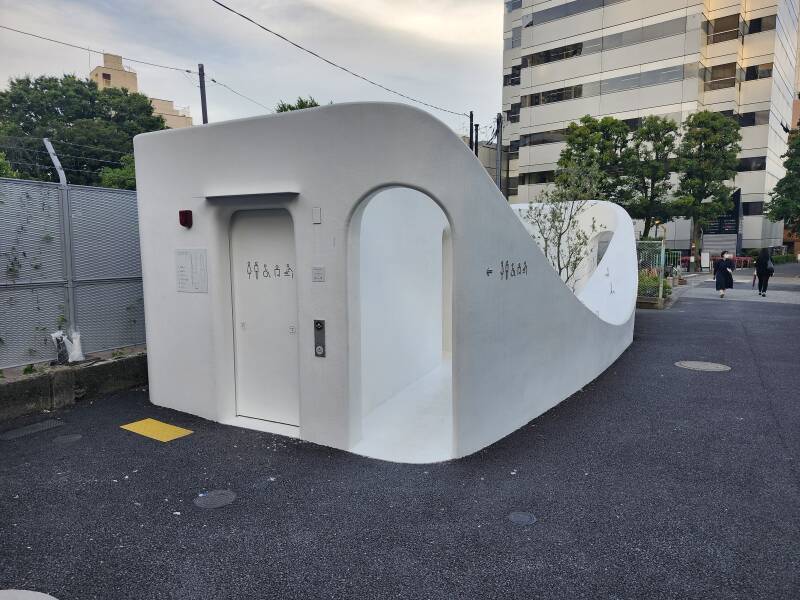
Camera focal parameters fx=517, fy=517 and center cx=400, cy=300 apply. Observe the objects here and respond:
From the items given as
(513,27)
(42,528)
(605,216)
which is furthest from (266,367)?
(513,27)

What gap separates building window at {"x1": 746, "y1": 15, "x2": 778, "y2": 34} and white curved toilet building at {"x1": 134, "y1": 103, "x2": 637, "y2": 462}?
44.5 meters

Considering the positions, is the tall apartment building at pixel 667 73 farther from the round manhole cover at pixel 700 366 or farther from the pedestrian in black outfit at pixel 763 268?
the round manhole cover at pixel 700 366

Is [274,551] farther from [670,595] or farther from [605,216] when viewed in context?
[605,216]

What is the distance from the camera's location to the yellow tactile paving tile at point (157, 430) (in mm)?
5902

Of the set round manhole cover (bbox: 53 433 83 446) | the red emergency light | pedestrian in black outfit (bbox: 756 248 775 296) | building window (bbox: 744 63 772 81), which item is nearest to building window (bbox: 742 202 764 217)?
building window (bbox: 744 63 772 81)

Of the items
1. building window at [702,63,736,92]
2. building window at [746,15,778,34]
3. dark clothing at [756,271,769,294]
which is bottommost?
dark clothing at [756,271,769,294]

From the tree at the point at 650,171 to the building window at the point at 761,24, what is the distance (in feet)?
64.0

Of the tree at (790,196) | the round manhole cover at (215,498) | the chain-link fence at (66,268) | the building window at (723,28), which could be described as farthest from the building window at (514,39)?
the round manhole cover at (215,498)

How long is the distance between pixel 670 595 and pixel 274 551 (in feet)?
8.56

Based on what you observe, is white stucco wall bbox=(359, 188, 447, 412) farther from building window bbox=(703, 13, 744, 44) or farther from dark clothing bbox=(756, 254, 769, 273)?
building window bbox=(703, 13, 744, 44)

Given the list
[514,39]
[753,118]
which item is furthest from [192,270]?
[514,39]

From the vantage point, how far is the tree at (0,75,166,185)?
35281mm

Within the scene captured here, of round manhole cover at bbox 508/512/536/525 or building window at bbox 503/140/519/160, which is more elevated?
building window at bbox 503/140/519/160

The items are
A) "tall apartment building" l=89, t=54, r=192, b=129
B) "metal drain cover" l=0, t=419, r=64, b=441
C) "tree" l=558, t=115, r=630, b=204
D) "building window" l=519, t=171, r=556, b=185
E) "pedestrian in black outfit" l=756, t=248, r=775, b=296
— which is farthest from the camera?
"tall apartment building" l=89, t=54, r=192, b=129
